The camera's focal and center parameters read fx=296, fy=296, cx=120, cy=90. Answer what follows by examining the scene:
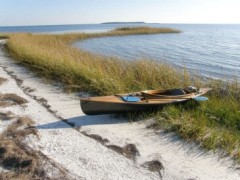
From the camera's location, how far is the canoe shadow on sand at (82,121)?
5.57 metres

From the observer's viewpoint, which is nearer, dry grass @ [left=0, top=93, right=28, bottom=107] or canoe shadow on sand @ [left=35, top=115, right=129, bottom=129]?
canoe shadow on sand @ [left=35, top=115, right=129, bottom=129]

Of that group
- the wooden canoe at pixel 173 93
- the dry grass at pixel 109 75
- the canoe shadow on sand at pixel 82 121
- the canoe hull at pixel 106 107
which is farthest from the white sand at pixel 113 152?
the dry grass at pixel 109 75

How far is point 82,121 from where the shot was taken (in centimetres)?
586

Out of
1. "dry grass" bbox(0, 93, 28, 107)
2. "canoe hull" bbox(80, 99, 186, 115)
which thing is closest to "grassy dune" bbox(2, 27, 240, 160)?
"canoe hull" bbox(80, 99, 186, 115)

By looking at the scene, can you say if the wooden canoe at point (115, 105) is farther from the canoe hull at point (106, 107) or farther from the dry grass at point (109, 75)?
the dry grass at point (109, 75)

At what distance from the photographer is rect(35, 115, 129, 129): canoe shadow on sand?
219 inches

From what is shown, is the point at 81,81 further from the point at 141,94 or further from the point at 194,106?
the point at 194,106

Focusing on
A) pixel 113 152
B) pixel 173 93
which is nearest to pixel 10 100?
pixel 113 152

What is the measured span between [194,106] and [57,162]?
10.7 ft

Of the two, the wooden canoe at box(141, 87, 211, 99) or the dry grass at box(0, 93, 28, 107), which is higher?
the wooden canoe at box(141, 87, 211, 99)

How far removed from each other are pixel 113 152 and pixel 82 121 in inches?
61.4

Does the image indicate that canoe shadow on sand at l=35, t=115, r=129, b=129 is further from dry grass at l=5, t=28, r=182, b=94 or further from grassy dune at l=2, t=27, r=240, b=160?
dry grass at l=5, t=28, r=182, b=94

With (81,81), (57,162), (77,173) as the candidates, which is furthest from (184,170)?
(81,81)

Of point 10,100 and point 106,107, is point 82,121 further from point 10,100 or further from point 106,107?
point 10,100
